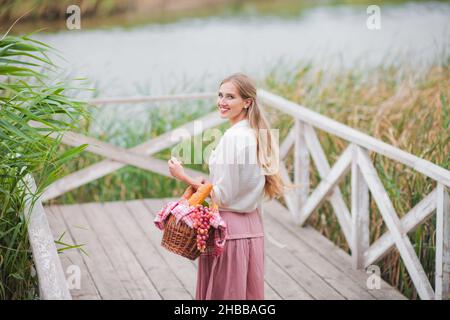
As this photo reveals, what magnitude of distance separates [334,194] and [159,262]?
108 cm

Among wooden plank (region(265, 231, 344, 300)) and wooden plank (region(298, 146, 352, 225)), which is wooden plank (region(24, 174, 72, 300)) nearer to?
wooden plank (region(265, 231, 344, 300))

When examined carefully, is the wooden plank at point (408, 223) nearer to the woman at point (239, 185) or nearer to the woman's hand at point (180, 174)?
the woman at point (239, 185)

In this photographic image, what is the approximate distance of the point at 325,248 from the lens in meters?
4.71

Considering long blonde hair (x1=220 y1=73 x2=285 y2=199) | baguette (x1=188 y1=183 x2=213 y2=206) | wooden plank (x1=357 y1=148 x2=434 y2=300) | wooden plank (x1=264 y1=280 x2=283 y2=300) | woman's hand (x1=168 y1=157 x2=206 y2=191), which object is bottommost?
wooden plank (x1=264 y1=280 x2=283 y2=300)

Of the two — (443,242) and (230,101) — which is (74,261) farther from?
(443,242)

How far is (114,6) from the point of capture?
46.3 feet

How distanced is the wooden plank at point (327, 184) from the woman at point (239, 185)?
4.34ft

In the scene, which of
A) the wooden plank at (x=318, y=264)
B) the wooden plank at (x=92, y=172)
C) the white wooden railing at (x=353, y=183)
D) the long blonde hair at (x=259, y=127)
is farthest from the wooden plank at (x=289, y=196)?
the long blonde hair at (x=259, y=127)

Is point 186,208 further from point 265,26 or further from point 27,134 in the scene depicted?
point 265,26

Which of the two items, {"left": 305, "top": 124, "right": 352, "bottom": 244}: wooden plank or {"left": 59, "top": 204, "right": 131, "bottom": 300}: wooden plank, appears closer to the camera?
{"left": 59, "top": 204, "right": 131, "bottom": 300}: wooden plank

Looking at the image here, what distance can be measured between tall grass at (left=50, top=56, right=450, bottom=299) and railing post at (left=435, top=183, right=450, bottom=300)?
43 cm

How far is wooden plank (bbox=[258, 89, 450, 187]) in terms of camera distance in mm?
3595

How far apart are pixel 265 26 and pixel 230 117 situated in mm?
12284

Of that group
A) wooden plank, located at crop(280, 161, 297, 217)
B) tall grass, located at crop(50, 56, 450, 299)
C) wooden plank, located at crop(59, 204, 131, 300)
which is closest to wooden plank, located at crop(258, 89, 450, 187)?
tall grass, located at crop(50, 56, 450, 299)
